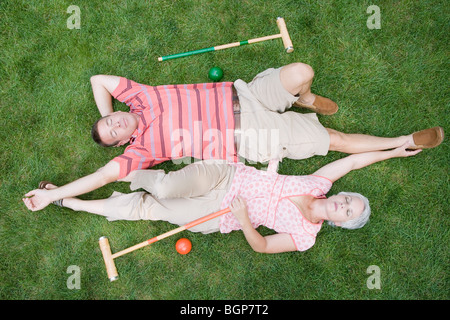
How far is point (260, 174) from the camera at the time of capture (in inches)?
125

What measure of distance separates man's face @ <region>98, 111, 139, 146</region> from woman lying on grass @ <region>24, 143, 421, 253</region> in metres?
0.34

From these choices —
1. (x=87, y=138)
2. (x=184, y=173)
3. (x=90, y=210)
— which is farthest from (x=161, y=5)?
(x=90, y=210)

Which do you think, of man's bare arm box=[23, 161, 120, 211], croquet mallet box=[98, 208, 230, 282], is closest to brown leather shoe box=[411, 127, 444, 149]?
croquet mallet box=[98, 208, 230, 282]

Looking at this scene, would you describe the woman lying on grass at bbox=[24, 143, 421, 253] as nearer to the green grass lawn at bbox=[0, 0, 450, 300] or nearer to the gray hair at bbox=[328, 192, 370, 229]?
the gray hair at bbox=[328, 192, 370, 229]

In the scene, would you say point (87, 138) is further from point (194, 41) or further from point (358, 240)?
point (358, 240)

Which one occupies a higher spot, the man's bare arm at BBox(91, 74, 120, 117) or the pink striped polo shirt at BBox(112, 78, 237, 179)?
the man's bare arm at BBox(91, 74, 120, 117)

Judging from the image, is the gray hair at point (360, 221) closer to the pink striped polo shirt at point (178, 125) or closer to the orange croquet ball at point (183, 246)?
the pink striped polo shirt at point (178, 125)

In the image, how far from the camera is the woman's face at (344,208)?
2.86m

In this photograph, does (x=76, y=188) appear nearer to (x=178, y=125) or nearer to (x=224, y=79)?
(x=178, y=125)

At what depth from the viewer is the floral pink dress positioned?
307 cm

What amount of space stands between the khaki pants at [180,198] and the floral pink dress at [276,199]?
101 mm

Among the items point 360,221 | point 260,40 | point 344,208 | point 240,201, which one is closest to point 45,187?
point 240,201

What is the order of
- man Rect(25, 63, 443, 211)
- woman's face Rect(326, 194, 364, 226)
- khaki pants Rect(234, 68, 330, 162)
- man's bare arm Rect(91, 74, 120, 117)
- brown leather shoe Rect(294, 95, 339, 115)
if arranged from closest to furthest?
woman's face Rect(326, 194, 364, 226)
man Rect(25, 63, 443, 211)
khaki pants Rect(234, 68, 330, 162)
man's bare arm Rect(91, 74, 120, 117)
brown leather shoe Rect(294, 95, 339, 115)

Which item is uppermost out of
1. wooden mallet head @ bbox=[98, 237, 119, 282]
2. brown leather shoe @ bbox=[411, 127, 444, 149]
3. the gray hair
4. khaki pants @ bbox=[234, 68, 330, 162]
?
khaki pants @ bbox=[234, 68, 330, 162]
